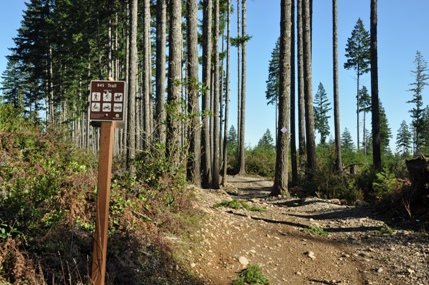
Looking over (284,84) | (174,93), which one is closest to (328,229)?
(174,93)

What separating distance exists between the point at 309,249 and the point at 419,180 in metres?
3.29

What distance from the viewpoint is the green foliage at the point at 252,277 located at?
5.15m

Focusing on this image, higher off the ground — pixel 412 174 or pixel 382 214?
pixel 412 174

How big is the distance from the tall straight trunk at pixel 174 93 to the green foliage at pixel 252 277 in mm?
2622

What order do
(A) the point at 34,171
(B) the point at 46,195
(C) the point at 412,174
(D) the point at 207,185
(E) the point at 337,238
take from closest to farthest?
1. (B) the point at 46,195
2. (A) the point at 34,171
3. (E) the point at 337,238
4. (C) the point at 412,174
5. (D) the point at 207,185

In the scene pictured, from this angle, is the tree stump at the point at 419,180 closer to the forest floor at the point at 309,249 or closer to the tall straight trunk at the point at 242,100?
the forest floor at the point at 309,249

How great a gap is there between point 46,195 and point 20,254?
1.05 meters

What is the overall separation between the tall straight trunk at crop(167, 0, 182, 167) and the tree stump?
5.34 metres

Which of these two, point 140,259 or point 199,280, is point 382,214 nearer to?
point 199,280

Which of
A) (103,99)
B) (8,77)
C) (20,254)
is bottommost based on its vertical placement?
(20,254)

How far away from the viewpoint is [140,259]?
15.8ft

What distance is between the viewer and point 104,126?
3861 millimetres

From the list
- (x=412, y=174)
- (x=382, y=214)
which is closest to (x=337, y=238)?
(x=382, y=214)

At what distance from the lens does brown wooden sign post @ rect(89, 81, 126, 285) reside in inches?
151
